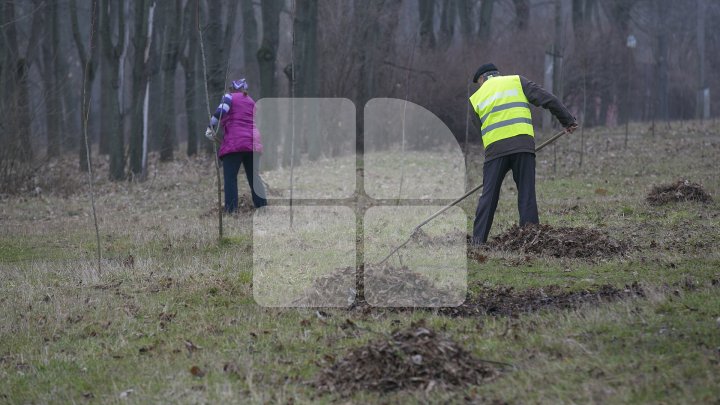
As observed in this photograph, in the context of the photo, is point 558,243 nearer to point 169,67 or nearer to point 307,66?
point 307,66

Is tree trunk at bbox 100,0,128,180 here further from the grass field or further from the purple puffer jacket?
the grass field

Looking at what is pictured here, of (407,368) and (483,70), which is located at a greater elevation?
(483,70)

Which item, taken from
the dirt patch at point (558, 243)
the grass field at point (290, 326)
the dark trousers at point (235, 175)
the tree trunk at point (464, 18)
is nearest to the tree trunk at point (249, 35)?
the tree trunk at point (464, 18)

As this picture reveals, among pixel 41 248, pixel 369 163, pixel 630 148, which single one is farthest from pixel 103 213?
pixel 630 148

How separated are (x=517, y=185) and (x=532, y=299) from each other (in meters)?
2.74

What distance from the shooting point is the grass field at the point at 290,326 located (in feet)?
16.7

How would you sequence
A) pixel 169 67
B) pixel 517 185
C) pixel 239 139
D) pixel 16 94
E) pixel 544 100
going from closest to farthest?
pixel 544 100 → pixel 517 185 → pixel 239 139 → pixel 16 94 → pixel 169 67

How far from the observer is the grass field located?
510cm

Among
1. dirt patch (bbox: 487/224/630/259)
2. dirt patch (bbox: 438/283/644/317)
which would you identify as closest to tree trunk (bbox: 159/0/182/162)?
dirt patch (bbox: 487/224/630/259)

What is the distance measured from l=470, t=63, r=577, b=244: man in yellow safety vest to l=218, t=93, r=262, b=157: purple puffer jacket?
4.51 metres
